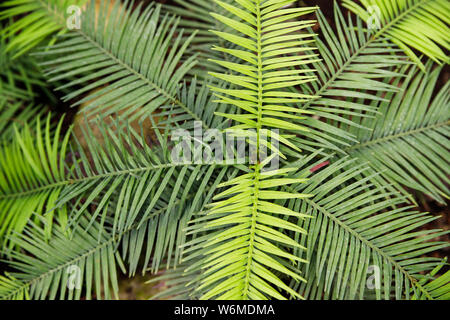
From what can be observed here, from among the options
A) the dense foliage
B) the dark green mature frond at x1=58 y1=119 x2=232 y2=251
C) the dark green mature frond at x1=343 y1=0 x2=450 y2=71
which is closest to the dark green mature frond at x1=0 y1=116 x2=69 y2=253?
the dense foliage

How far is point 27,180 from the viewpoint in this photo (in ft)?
4.06

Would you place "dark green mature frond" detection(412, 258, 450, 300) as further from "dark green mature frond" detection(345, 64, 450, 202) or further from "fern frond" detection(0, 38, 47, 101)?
"fern frond" detection(0, 38, 47, 101)

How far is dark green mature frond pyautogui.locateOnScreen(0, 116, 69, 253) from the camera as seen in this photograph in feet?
3.81

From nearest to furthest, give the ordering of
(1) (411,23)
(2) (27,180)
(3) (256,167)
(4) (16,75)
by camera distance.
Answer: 1. (3) (256,167)
2. (1) (411,23)
3. (2) (27,180)
4. (4) (16,75)

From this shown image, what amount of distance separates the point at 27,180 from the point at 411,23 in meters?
1.40

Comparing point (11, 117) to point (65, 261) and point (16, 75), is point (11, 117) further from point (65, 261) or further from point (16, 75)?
point (65, 261)

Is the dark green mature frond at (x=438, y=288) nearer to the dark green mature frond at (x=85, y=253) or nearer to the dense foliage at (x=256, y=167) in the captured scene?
the dense foliage at (x=256, y=167)

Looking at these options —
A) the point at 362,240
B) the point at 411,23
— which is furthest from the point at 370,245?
the point at 411,23

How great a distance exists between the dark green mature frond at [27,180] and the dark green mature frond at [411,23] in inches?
42.7

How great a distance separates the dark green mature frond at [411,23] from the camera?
106 cm

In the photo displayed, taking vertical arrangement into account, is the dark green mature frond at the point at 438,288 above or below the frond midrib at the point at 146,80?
below

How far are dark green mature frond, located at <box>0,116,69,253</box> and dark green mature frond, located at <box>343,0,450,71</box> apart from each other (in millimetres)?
1085

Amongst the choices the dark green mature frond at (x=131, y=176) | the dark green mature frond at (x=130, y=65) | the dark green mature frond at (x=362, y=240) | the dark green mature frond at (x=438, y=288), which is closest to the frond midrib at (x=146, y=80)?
the dark green mature frond at (x=130, y=65)

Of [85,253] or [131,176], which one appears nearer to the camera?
[131,176]
